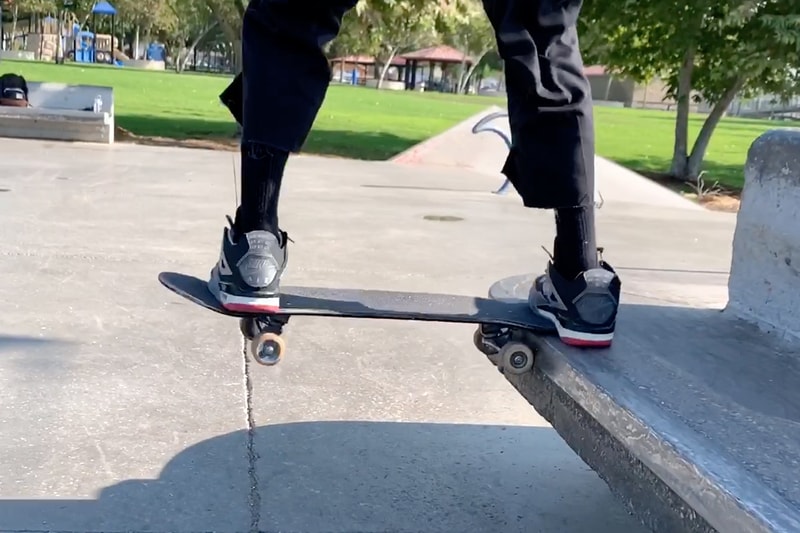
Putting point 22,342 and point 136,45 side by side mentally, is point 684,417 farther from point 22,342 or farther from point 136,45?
point 136,45

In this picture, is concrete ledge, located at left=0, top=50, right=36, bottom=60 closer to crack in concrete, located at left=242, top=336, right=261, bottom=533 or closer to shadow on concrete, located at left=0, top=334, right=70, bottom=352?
shadow on concrete, located at left=0, top=334, right=70, bottom=352

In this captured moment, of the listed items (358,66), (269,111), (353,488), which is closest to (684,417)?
(269,111)

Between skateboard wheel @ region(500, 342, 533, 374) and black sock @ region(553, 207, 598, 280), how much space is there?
0.21 meters

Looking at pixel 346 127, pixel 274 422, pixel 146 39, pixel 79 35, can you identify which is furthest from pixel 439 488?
pixel 146 39

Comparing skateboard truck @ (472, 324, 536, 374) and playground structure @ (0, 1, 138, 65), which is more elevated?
playground structure @ (0, 1, 138, 65)

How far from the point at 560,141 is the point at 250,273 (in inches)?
31.2

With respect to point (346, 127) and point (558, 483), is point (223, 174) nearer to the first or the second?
point (558, 483)

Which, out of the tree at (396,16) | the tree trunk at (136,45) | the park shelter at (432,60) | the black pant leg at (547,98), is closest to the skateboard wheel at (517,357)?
the black pant leg at (547,98)

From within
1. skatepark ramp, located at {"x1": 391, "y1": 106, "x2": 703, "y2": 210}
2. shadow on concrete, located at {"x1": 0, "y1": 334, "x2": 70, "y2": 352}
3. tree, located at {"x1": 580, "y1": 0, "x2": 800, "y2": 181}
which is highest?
tree, located at {"x1": 580, "y1": 0, "x2": 800, "y2": 181}

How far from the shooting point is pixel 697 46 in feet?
48.9

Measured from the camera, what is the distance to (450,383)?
387 centimetres

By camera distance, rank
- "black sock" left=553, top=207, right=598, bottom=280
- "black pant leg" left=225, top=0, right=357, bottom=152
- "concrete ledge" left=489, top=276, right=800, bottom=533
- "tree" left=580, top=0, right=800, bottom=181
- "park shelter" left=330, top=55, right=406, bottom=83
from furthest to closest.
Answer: "park shelter" left=330, top=55, right=406, bottom=83, "tree" left=580, top=0, right=800, bottom=181, "black sock" left=553, top=207, right=598, bottom=280, "black pant leg" left=225, top=0, right=357, bottom=152, "concrete ledge" left=489, top=276, right=800, bottom=533

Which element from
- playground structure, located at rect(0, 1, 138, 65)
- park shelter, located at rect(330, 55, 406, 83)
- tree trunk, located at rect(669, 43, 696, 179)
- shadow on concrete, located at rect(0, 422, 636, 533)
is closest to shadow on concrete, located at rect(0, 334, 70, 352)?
shadow on concrete, located at rect(0, 422, 636, 533)

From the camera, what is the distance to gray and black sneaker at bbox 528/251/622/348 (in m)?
2.21
